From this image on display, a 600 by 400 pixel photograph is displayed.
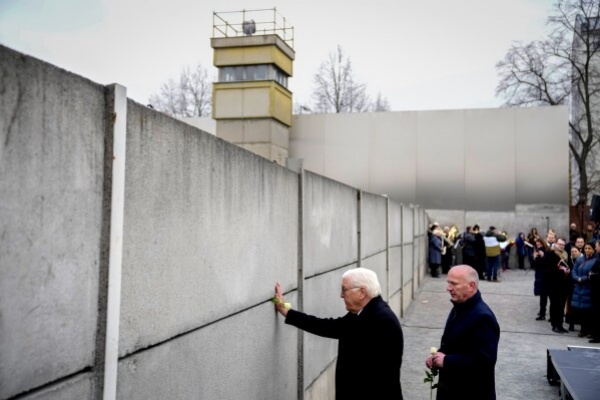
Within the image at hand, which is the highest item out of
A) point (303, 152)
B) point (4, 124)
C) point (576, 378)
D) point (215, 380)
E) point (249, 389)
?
point (303, 152)

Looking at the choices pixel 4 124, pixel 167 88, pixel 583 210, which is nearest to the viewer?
pixel 4 124

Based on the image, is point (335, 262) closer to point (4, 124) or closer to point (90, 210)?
point (90, 210)

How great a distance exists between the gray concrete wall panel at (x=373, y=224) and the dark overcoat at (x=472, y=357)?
123 inches

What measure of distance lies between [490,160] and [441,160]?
91.8 inches

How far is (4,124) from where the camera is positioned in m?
1.55

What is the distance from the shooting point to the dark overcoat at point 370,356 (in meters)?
3.50

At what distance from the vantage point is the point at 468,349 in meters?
3.96

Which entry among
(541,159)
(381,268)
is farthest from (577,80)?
(381,268)

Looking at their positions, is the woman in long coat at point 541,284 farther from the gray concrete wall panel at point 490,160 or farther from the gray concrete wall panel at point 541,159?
the gray concrete wall panel at point 541,159

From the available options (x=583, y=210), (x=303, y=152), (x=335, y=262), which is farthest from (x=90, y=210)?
(x=583, y=210)

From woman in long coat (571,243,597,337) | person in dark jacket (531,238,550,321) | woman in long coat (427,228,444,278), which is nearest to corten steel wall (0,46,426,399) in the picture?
woman in long coat (571,243,597,337)

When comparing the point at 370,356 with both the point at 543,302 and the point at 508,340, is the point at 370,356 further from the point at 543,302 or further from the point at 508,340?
the point at 543,302

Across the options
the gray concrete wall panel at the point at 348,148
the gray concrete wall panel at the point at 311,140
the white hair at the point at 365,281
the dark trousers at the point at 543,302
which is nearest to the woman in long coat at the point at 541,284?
the dark trousers at the point at 543,302

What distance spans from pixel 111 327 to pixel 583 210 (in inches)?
1154
